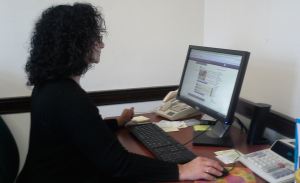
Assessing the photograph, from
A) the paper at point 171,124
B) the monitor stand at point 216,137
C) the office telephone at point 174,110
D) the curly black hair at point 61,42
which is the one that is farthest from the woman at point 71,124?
the office telephone at point 174,110

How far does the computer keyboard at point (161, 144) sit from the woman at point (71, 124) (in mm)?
100

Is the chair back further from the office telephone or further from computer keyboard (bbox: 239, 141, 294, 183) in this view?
computer keyboard (bbox: 239, 141, 294, 183)

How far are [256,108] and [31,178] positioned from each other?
101 cm

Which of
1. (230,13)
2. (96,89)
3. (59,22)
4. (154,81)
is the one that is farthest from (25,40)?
(230,13)

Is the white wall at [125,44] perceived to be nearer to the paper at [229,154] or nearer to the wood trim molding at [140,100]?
the wood trim molding at [140,100]

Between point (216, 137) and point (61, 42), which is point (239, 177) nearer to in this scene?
point (216, 137)

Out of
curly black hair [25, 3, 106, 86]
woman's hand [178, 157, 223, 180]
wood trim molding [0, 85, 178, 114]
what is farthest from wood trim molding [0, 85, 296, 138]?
curly black hair [25, 3, 106, 86]

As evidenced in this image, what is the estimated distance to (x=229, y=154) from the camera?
1.07 meters

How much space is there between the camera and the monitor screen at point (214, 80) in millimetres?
1066

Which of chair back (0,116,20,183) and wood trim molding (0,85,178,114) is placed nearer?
chair back (0,116,20,183)

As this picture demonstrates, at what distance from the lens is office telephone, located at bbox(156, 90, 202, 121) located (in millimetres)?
1515

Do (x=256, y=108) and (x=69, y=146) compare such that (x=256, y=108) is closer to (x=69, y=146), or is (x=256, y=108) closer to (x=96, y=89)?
(x=69, y=146)

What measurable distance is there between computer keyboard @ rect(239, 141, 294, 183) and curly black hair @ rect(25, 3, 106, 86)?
30.2 inches

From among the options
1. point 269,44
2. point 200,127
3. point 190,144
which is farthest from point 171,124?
point 269,44
